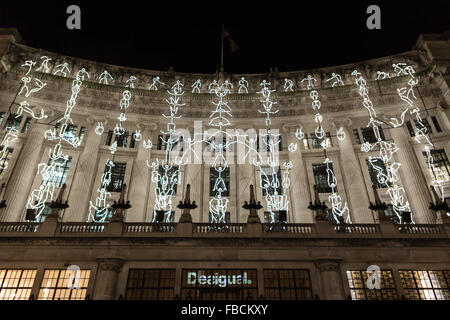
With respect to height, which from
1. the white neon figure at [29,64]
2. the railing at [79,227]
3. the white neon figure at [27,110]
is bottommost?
the railing at [79,227]

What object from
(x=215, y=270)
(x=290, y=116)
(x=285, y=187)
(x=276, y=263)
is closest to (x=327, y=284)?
(x=276, y=263)

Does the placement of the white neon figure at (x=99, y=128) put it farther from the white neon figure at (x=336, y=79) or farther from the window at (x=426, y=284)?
the window at (x=426, y=284)

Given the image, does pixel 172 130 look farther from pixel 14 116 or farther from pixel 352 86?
pixel 352 86

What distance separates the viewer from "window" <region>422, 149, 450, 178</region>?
32.0 meters

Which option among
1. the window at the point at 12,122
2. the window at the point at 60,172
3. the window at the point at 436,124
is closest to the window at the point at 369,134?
the window at the point at 436,124

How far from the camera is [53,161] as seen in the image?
3344 cm

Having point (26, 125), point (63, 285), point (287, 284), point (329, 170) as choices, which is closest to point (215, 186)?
point (329, 170)

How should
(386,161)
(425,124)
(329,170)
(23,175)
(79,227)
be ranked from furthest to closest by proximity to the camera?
1. (425,124)
2. (329,170)
3. (386,161)
4. (23,175)
5. (79,227)

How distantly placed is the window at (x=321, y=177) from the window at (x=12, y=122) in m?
34.5

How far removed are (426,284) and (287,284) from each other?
804 centimetres

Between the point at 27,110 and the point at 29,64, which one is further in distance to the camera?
the point at 29,64

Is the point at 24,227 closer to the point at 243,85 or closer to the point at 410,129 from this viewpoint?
the point at 243,85

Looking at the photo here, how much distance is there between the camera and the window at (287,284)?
57.5ft

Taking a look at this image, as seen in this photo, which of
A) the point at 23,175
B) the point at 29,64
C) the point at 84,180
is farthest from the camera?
Answer: the point at 29,64
